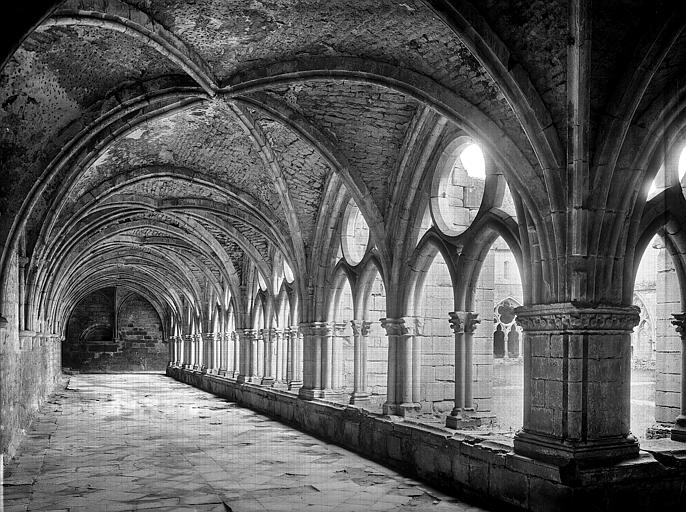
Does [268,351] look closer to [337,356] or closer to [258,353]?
[258,353]

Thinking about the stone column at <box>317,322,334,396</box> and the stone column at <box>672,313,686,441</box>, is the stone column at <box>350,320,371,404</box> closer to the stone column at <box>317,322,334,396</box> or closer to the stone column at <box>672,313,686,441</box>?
the stone column at <box>317,322,334,396</box>

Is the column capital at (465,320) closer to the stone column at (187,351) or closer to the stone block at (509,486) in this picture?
the stone block at (509,486)

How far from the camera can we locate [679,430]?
7.07m

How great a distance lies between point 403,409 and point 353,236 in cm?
359

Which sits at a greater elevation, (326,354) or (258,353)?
(326,354)

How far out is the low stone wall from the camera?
233 inches

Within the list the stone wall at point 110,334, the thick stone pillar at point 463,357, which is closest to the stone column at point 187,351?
the stone wall at point 110,334

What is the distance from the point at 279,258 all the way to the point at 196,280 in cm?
877

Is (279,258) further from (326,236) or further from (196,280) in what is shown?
(196,280)

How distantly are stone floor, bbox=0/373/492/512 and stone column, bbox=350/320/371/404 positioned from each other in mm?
927

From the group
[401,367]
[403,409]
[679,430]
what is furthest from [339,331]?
[679,430]

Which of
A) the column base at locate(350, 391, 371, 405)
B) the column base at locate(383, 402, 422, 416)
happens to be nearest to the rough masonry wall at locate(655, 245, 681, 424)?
the column base at locate(383, 402, 422, 416)

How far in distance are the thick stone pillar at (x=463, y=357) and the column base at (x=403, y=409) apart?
1.15 metres

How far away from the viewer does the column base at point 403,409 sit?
9.30 meters
